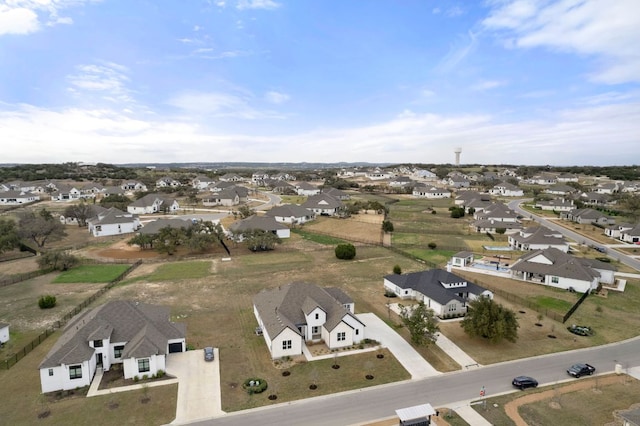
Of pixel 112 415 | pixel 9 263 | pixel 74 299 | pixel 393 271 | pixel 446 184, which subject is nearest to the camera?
pixel 112 415

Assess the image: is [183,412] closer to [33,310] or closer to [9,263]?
[33,310]

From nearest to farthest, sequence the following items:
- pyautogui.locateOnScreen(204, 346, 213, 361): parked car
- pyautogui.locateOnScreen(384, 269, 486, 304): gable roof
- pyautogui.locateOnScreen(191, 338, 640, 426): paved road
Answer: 1. pyautogui.locateOnScreen(191, 338, 640, 426): paved road
2. pyautogui.locateOnScreen(204, 346, 213, 361): parked car
3. pyautogui.locateOnScreen(384, 269, 486, 304): gable roof

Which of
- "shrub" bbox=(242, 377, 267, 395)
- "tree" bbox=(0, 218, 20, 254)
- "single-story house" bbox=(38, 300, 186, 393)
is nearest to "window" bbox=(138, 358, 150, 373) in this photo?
"single-story house" bbox=(38, 300, 186, 393)

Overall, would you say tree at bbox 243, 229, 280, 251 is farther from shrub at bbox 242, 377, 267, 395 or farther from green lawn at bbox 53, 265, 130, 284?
shrub at bbox 242, 377, 267, 395

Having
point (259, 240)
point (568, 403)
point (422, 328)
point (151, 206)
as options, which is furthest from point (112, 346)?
point (151, 206)

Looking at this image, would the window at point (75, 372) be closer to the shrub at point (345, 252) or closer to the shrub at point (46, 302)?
the shrub at point (46, 302)

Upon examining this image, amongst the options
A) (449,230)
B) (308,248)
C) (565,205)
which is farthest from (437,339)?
(565,205)

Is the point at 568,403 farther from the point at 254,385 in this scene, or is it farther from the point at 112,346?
the point at 112,346
